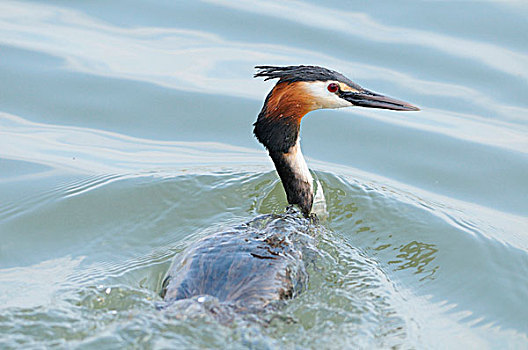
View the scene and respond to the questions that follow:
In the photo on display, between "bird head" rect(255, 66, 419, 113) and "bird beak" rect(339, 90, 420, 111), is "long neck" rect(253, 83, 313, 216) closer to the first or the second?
"bird head" rect(255, 66, 419, 113)

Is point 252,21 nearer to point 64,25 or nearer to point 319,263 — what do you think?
point 64,25

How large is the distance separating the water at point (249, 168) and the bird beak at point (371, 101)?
2.75 feet

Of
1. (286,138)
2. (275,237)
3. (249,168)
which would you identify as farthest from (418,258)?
(249,168)

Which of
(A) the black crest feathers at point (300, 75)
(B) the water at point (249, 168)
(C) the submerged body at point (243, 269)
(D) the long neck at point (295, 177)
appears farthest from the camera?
(D) the long neck at point (295, 177)

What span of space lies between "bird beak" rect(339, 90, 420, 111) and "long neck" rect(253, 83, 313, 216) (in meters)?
0.32

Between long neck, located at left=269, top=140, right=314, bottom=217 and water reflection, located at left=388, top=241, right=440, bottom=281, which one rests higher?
long neck, located at left=269, top=140, right=314, bottom=217

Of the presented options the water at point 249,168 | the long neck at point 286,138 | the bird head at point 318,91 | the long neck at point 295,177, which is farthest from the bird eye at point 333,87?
the water at point 249,168

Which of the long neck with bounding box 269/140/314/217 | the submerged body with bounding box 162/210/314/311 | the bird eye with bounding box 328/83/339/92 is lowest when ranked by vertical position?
the submerged body with bounding box 162/210/314/311

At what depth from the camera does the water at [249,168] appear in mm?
4523

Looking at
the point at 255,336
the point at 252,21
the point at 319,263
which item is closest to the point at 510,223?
the point at 319,263

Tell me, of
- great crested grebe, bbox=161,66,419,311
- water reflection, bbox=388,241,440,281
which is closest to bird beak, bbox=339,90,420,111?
great crested grebe, bbox=161,66,419,311

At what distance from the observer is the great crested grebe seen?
4.36 meters

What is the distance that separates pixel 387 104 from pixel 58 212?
2564mm

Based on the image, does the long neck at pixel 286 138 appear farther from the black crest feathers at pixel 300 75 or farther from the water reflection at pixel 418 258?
the water reflection at pixel 418 258
